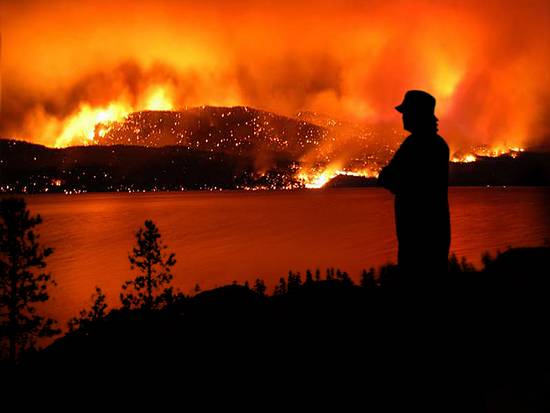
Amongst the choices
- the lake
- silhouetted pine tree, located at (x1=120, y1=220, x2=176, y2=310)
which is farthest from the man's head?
the lake

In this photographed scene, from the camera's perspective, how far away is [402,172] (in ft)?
23.1

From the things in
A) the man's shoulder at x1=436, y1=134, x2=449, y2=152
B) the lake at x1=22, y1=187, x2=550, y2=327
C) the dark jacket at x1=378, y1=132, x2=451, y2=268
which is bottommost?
the lake at x1=22, y1=187, x2=550, y2=327

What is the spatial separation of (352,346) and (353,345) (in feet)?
0.16

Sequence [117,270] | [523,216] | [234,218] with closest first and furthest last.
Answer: [117,270]
[523,216]
[234,218]

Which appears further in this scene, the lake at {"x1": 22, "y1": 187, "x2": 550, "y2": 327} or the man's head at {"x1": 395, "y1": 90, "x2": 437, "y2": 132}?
the lake at {"x1": 22, "y1": 187, "x2": 550, "y2": 327}

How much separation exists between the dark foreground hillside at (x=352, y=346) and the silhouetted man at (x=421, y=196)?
1.06 ft

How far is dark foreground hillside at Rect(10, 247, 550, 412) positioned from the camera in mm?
6801

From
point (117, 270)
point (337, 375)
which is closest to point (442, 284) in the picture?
point (337, 375)

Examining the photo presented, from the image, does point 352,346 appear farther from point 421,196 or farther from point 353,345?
point 421,196

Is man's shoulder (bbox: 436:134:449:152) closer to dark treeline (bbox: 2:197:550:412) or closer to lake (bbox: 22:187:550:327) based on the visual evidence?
dark treeline (bbox: 2:197:550:412)

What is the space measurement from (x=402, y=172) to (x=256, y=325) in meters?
6.39

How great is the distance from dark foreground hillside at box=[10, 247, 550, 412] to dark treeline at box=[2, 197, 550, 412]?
0.08 ft

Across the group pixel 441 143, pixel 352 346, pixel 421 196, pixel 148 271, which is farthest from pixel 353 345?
pixel 148 271

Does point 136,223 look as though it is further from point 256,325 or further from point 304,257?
point 256,325
